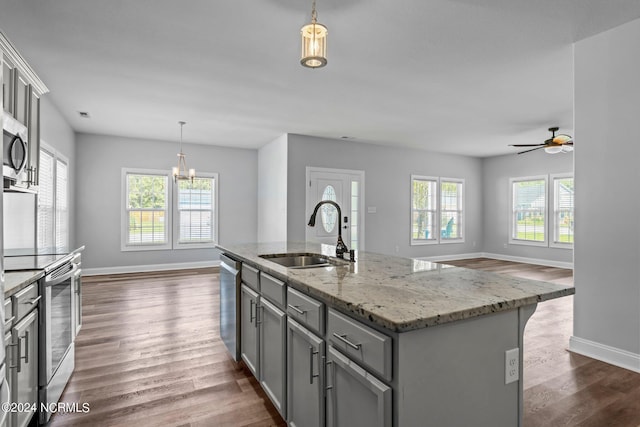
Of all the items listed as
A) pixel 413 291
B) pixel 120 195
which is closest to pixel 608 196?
pixel 413 291

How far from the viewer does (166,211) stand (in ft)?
23.5

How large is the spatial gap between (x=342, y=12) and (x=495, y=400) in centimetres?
256

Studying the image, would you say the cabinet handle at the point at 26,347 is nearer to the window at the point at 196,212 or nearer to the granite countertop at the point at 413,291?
the granite countertop at the point at 413,291

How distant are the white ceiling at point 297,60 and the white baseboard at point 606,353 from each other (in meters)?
1.71

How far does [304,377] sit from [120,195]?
642 centimetres

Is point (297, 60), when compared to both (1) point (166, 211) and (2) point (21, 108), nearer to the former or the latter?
(2) point (21, 108)

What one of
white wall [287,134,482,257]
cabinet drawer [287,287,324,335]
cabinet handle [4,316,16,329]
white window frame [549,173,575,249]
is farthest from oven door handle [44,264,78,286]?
white window frame [549,173,575,249]

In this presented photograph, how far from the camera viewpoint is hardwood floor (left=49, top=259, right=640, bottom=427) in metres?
2.11

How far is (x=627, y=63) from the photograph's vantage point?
2.78 meters

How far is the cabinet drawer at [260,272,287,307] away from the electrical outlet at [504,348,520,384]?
1060 mm

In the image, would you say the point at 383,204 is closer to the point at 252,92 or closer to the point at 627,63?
the point at 252,92

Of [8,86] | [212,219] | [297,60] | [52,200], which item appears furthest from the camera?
[212,219]

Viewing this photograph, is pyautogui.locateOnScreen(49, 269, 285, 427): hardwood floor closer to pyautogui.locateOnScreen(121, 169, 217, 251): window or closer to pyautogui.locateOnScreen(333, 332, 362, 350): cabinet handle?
pyautogui.locateOnScreen(333, 332, 362, 350): cabinet handle

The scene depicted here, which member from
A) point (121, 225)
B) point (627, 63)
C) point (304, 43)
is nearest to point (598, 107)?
point (627, 63)
